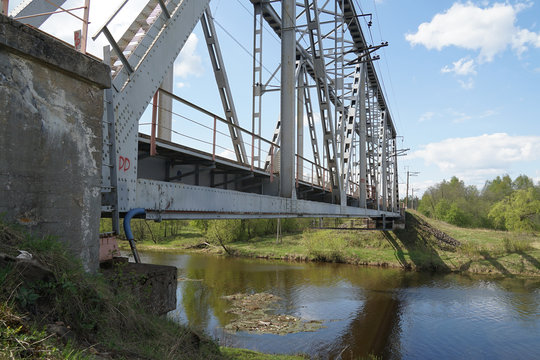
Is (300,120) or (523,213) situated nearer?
(300,120)

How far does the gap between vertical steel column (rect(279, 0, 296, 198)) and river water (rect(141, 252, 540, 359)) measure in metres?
4.09

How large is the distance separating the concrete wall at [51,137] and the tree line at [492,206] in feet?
167

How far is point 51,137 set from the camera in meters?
3.63

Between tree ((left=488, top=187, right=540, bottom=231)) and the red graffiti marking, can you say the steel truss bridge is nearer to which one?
the red graffiti marking

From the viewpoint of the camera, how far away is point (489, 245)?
111ft

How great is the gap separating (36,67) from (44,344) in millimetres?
2483

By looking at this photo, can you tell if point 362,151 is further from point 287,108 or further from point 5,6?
point 5,6

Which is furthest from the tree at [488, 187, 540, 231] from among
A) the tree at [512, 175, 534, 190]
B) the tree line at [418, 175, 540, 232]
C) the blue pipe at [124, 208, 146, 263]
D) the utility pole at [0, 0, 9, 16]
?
the utility pole at [0, 0, 9, 16]

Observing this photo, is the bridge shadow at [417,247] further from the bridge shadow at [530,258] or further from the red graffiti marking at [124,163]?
the red graffiti marking at [124,163]

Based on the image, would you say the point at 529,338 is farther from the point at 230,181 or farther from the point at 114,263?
the point at 114,263

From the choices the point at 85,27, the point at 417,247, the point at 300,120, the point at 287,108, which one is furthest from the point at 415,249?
the point at 85,27

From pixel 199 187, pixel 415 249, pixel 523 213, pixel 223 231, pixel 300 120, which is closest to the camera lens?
pixel 199 187

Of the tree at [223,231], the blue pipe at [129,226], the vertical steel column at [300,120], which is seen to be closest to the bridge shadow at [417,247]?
the tree at [223,231]

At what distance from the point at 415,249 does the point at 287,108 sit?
30.4m
